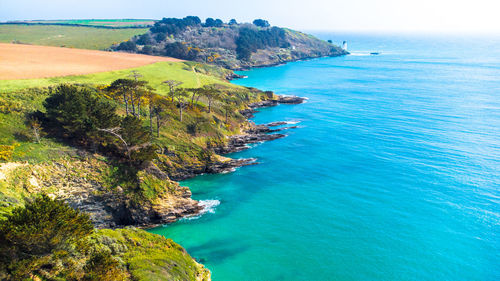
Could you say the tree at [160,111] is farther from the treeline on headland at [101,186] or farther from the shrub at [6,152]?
the shrub at [6,152]

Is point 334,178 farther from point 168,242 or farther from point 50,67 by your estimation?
point 50,67

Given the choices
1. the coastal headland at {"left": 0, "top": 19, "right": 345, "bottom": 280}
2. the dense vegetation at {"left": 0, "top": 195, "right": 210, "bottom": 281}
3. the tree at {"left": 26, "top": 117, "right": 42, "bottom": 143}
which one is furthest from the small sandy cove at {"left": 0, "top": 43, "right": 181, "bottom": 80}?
the dense vegetation at {"left": 0, "top": 195, "right": 210, "bottom": 281}

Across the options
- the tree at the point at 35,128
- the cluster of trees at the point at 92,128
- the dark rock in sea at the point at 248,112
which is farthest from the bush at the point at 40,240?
the dark rock in sea at the point at 248,112

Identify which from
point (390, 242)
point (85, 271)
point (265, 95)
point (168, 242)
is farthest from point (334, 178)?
point (265, 95)

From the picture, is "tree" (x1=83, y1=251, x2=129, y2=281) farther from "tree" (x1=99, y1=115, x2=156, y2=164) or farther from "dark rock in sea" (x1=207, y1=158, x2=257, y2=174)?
"dark rock in sea" (x1=207, y1=158, x2=257, y2=174)

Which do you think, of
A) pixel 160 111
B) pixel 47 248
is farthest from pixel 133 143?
pixel 47 248

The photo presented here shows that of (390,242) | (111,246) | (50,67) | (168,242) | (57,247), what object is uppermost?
(50,67)
